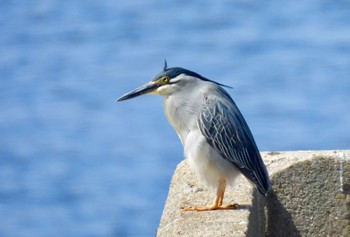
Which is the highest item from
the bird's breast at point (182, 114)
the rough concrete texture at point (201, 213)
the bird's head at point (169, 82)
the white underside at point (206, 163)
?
the bird's head at point (169, 82)

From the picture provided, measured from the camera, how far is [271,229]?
5.37 meters

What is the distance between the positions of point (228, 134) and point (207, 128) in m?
0.10

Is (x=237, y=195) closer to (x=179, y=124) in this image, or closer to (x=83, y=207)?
(x=179, y=124)

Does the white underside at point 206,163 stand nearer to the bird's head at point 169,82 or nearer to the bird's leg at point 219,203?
the bird's leg at point 219,203

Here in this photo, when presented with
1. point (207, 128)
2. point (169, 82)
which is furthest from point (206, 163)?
point (169, 82)

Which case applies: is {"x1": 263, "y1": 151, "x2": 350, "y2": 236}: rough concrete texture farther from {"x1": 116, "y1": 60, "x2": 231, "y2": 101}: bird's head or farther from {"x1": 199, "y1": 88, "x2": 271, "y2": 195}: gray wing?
{"x1": 116, "y1": 60, "x2": 231, "y2": 101}: bird's head

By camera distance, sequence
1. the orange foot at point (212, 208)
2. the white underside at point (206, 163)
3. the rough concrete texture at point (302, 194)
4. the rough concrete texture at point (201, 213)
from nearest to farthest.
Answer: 1. the rough concrete texture at point (201, 213)
2. the orange foot at point (212, 208)
3. the white underside at point (206, 163)
4. the rough concrete texture at point (302, 194)

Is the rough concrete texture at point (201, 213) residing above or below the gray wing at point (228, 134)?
below

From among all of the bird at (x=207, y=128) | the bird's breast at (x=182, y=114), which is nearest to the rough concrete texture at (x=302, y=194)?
the bird at (x=207, y=128)

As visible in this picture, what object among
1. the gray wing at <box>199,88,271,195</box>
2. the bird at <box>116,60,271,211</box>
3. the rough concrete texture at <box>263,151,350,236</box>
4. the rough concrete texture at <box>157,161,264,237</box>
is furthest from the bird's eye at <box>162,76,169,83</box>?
the rough concrete texture at <box>263,151,350,236</box>

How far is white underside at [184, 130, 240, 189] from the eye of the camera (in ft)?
16.9

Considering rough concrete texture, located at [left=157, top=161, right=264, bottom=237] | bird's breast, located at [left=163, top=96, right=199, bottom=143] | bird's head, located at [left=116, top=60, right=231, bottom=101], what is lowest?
rough concrete texture, located at [left=157, top=161, right=264, bottom=237]

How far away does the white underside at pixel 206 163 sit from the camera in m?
5.15

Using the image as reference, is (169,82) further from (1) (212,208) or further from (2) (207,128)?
(1) (212,208)
